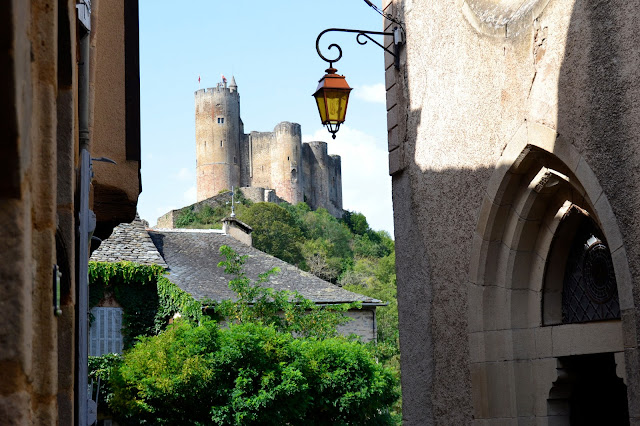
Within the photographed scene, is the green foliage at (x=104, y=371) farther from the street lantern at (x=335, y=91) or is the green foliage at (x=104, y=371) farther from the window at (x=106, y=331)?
the street lantern at (x=335, y=91)

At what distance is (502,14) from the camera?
21.1 feet

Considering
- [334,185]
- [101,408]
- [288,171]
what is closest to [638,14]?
[101,408]

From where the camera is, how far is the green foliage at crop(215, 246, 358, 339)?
2212 cm

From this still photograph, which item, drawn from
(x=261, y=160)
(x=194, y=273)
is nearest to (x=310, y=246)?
(x=261, y=160)

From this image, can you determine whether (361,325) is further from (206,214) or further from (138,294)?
(206,214)

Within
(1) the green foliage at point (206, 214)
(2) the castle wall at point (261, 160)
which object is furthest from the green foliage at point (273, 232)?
(2) the castle wall at point (261, 160)

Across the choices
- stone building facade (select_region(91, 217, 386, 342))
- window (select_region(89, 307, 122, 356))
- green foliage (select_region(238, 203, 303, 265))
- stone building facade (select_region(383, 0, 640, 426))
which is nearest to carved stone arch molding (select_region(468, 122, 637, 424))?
stone building facade (select_region(383, 0, 640, 426))

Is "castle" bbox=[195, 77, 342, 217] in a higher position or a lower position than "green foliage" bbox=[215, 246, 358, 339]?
higher

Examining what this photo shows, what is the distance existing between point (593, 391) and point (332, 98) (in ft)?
10.3

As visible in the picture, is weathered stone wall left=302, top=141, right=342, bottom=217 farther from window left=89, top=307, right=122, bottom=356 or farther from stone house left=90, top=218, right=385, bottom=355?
window left=89, top=307, right=122, bottom=356

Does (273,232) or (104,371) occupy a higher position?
(273,232)

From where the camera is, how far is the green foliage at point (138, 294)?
938 inches

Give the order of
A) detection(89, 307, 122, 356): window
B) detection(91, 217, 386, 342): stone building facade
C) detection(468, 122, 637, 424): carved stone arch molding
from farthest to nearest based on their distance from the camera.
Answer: detection(91, 217, 386, 342): stone building facade < detection(89, 307, 122, 356): window < detection(468, 122, 637, 424): carved stone arch molding

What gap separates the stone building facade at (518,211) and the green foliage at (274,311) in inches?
584
